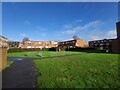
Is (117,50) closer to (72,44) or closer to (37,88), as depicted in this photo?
Result: (37,88)

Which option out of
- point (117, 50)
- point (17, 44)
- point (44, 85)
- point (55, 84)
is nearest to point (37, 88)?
point (44, 85)

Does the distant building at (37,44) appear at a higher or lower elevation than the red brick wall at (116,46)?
higher

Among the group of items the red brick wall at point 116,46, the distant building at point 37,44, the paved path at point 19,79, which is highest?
the distant building at point 37,44

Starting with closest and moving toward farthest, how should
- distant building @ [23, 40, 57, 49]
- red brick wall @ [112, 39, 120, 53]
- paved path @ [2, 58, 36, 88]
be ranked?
1. paved path @ [2, 58, 36, 88]
2. red brick wall @ [112, 39, 120, 53]
3. distant building @ [23, 40, 57, 49]

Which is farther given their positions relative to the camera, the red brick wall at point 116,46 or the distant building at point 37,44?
the distant building at point 37,44

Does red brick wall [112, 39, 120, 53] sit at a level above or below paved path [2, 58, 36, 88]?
above

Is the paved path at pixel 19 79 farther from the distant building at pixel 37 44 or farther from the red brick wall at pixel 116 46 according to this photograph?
the distant building at pixel 37 44

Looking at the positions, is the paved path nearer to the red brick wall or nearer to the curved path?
the curved path

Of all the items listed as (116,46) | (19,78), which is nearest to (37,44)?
(116,46)

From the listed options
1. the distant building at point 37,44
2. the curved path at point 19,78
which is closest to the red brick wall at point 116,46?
the curved path at point 19,78

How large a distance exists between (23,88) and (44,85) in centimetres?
96

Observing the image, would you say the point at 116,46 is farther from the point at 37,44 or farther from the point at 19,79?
the point at 37,44

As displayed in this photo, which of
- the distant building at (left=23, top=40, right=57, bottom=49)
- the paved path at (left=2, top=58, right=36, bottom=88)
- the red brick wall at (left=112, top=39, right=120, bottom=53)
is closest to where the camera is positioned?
the paved path at (left=2, top=58, right=36, bottom=88)

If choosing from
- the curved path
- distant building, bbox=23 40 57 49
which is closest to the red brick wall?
the curved path
